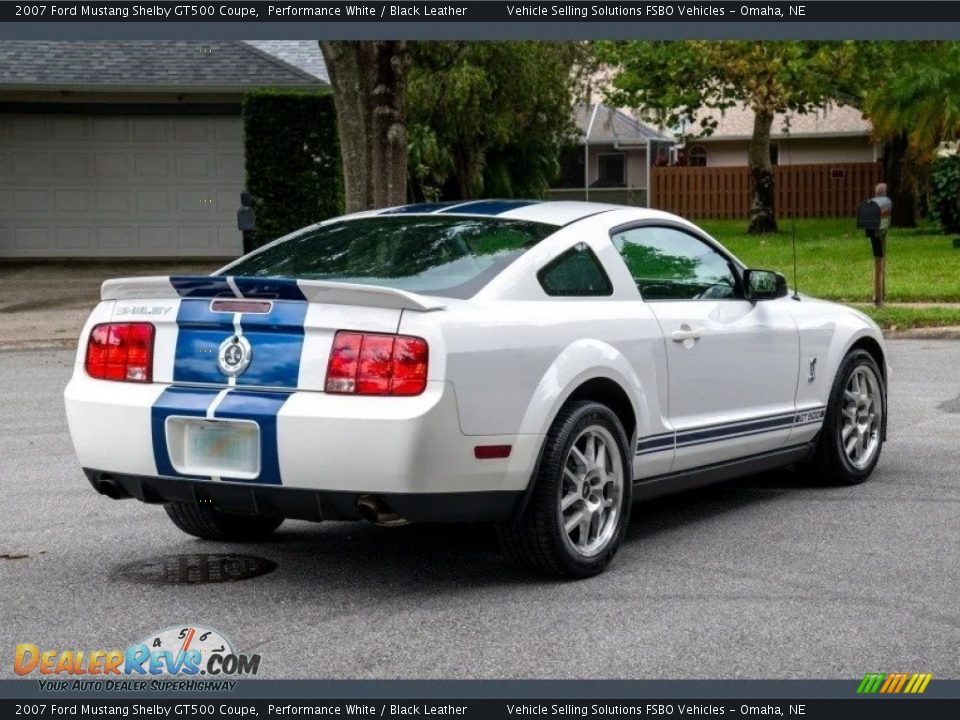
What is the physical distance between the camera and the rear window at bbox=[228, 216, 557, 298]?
6.40 meters

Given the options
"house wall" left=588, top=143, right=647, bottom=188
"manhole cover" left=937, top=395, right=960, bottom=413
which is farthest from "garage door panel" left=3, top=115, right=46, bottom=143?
"house wall" left=588, top=143, right=647, bottom=188

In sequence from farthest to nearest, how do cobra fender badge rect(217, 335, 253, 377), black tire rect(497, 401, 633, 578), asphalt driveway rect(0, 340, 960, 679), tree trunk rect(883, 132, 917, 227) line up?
tree trunk rect(883, 132, 917, 227)
black tire rect(497, 401, 633, 578)
cobra fender badge rect(217, 335, 253, 377)
asphalt driveway rect(0, 340, 960, 679)

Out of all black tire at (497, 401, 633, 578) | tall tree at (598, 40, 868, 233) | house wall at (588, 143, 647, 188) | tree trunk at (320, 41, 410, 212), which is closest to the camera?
black tire at (497, 401, 633, 578)

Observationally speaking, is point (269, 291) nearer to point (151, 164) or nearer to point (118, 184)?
Result: point (151, 164)

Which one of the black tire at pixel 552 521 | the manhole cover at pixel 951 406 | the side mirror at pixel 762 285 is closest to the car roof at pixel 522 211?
the side mirror at pixel 762 285

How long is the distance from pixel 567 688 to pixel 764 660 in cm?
73

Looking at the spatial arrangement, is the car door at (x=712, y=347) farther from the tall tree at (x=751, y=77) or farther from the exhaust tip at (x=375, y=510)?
the tall tree at (x=751, y=77)

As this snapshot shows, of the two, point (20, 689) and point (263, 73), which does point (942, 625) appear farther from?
point (263, 73)

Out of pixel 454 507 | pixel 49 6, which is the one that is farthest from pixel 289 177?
pixel 454 507

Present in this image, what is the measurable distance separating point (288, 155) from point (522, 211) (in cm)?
1690

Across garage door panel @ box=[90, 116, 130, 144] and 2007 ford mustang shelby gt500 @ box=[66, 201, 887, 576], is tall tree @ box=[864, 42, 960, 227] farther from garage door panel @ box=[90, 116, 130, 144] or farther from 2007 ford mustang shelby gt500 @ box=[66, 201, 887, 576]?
2007 ford mustang shelby gt500 @ box=[66, 201, 887, 576]

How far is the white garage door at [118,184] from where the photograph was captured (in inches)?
1056

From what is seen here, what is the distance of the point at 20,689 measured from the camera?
492 centimetres
